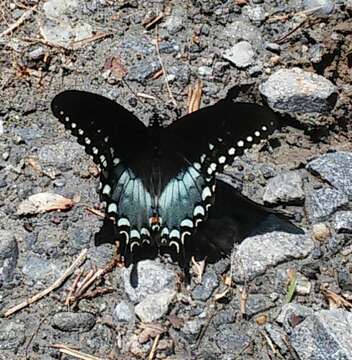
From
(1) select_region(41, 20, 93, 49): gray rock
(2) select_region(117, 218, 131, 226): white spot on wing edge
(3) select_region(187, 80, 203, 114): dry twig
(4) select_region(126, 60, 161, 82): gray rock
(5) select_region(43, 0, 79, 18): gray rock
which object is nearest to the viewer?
(2) select_region(117, 218, 131, 226): white spot on wing edge

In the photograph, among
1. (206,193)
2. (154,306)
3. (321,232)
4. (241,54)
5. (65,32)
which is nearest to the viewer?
(154,306)

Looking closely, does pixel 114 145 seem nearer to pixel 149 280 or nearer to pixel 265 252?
pixel 149 280

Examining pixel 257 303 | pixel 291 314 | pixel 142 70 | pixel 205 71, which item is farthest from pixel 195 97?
pixel 291 314

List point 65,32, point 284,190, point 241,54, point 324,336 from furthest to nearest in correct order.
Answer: point 65,32
point 241,54
point 284,190
point 324,336

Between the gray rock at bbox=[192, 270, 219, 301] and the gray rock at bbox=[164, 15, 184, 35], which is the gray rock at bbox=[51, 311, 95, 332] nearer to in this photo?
the gray rock at bbox=[192, 270, 219, 301]

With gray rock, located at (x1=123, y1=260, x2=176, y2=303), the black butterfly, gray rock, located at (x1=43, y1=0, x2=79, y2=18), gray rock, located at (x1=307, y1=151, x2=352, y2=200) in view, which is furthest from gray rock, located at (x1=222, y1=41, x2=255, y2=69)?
A: gray rock, located at (x1=123, y1=260, x2=176, y2=303)

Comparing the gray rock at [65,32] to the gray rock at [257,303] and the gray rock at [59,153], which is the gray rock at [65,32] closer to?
the gray rock at [59,153]
